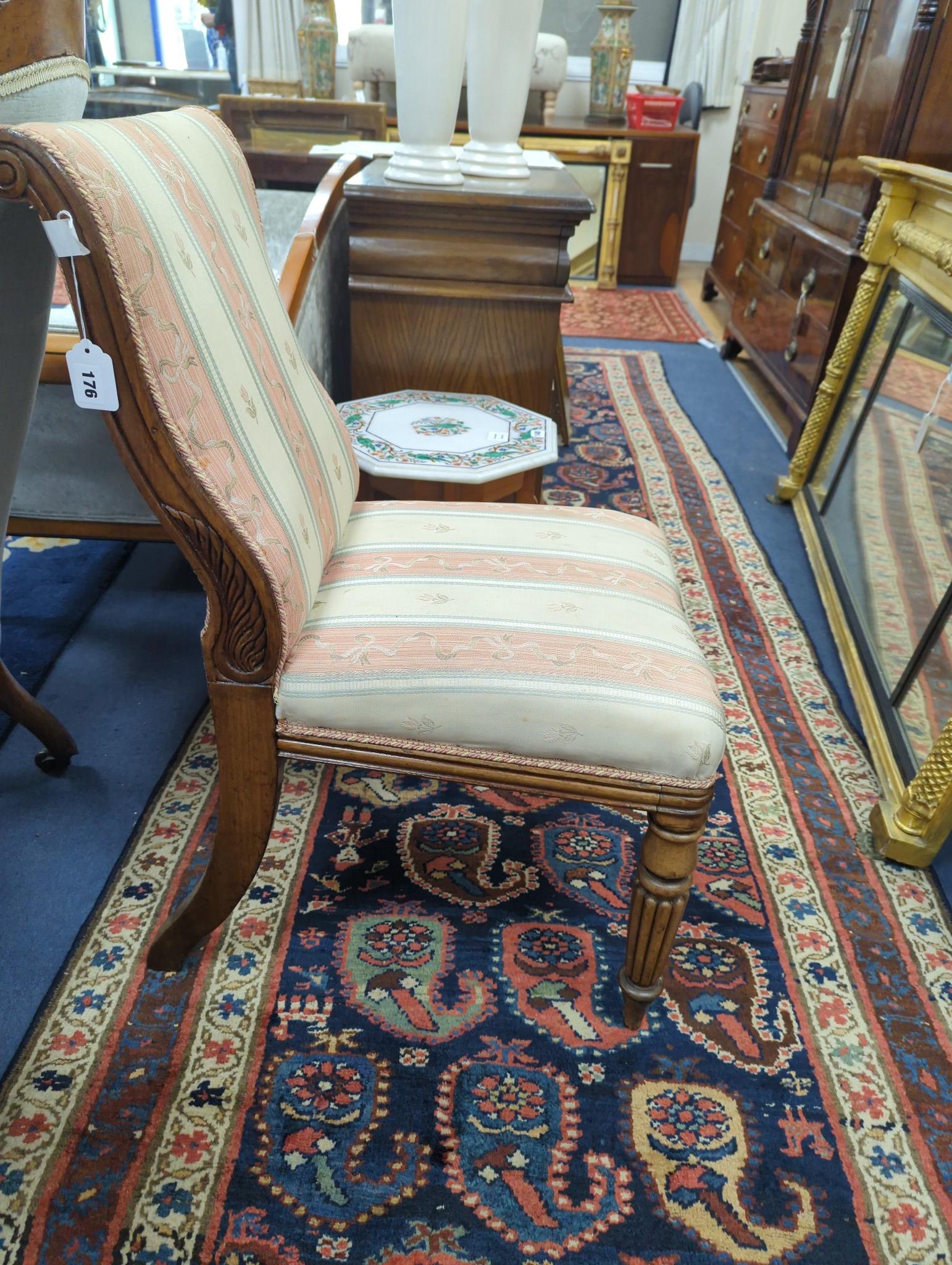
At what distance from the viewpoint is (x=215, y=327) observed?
2.93 feet

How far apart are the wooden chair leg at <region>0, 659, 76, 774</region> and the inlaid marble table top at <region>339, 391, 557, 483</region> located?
2.31 ft

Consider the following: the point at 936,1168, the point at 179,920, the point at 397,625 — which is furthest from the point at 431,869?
the point at 936,1168

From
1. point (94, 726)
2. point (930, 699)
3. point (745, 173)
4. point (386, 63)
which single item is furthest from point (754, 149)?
point (94, 726)

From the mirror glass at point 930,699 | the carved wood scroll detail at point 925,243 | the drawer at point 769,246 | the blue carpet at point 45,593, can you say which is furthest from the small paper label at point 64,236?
the drawer at point 769,246

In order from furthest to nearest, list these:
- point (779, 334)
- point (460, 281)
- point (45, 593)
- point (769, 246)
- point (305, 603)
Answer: point (769, 246), point (779, 334), point (45, 593), point (460, 281), point (305, 603)

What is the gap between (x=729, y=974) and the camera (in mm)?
1268

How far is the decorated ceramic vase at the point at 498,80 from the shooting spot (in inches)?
68.2

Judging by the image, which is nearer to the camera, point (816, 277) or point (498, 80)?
point (498, 80)

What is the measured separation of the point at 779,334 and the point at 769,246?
398 millimetres

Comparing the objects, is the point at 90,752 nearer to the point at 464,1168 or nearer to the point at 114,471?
the point at 114,471

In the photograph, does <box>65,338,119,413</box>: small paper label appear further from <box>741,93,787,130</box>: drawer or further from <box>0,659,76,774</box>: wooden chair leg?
<box>741,93,787,130</box>: drawer

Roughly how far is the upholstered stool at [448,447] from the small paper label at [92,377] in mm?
824

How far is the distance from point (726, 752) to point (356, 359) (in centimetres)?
123

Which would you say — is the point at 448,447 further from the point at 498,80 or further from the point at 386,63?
the point at 386,63
